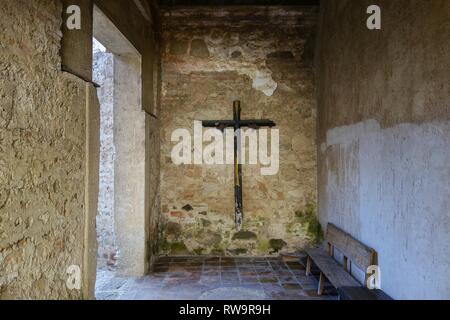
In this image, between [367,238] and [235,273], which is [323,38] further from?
[235,273]

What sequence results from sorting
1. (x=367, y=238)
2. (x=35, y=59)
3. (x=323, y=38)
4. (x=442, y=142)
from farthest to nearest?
(x=323, y=38) → (x=367, y=238) → (x=442, y=142) → (x=35, y=59)

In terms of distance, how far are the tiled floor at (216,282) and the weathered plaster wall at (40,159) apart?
1.38 meters

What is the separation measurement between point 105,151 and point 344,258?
353cm

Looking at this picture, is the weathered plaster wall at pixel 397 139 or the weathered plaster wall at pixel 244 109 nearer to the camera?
the weathered plaster wall at pixel 397 139

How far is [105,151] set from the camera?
4770 millimetres

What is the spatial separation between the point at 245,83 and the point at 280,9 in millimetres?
1256

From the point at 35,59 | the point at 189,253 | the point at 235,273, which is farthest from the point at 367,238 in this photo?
the point at 35,59

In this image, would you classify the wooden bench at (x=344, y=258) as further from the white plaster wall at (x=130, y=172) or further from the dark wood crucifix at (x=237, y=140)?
the white plaster wall at (x=130, y=172)

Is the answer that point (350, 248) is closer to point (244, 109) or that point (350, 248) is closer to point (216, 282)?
point (216, 282)

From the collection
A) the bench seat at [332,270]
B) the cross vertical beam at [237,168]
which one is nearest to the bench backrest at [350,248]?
the bench seat at [332,270]

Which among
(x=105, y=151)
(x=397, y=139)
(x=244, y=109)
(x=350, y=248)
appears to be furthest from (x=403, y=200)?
(x=105, y=151)

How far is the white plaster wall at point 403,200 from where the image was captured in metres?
2.12

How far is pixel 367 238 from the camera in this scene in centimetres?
326

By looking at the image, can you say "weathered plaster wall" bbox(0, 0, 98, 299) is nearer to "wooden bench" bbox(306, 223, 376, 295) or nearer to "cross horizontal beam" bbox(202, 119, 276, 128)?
"wooden bench" bbox(306, 223, 376, 295)
